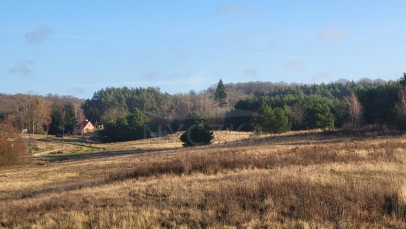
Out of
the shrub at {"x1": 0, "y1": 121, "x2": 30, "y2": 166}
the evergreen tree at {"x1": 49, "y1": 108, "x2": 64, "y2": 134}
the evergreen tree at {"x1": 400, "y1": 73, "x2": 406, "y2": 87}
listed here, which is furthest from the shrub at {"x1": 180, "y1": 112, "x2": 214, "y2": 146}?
the evergreen tree at {"x1": 49, "y1": 108, "x2": 64, "y2": 134}

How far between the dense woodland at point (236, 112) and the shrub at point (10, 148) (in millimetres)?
36008

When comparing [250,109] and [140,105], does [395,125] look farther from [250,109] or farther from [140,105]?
[140,105]

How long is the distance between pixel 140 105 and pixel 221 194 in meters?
125

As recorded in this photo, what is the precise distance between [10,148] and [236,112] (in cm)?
5647

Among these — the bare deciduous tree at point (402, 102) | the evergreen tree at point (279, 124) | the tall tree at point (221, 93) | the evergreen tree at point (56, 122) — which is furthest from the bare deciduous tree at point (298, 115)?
the evergreen tree at point (56, 122)

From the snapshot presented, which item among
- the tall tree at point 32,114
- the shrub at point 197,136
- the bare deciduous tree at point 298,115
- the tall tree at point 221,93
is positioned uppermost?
the tall tree at point 221,93

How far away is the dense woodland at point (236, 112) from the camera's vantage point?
59656 millimetres

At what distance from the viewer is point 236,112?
85000 mm

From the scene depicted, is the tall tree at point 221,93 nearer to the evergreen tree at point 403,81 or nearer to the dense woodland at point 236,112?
the dense woodland at point 236,112

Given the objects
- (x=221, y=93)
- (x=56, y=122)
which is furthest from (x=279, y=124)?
Result: (x=56, y=122)

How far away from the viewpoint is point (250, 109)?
84.1m

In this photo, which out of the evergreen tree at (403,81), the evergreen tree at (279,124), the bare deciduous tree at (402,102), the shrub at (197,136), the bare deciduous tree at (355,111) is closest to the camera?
the bare deciduous tree at (402,102)

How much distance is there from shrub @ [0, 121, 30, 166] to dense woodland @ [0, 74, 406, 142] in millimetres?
36008

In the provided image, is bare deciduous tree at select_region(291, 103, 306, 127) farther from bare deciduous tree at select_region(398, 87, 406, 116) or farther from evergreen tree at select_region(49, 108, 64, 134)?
evergreen tree at select_region(49, 108, 64, 134)
